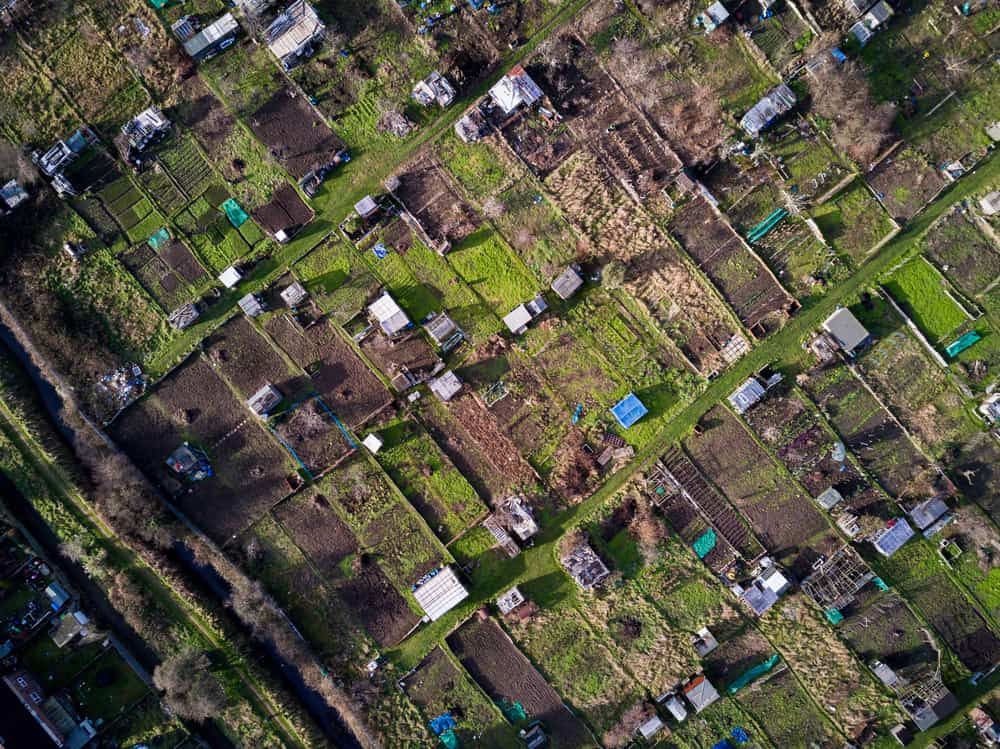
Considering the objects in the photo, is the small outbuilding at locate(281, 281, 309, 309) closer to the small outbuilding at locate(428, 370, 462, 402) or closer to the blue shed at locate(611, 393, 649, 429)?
the small outbuilding at locate(428, 370, 462, 402)

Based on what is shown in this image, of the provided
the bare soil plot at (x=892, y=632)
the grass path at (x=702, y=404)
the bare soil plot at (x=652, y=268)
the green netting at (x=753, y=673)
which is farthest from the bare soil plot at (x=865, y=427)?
the green netting at (x=753, y=673)

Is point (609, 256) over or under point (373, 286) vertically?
under

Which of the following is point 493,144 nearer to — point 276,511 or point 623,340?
point 623,340

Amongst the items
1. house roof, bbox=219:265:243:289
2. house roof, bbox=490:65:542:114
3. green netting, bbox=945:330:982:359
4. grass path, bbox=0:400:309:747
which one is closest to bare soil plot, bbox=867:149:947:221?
green netting, bbox=945:330:982:359

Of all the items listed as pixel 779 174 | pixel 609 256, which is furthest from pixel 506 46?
pixel 779 174

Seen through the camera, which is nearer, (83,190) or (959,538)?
(959,538)

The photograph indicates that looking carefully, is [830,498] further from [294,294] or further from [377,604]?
[294,294]

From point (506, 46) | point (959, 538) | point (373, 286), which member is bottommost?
point (959, 538)

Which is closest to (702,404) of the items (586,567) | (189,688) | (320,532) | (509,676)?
(586,567)
